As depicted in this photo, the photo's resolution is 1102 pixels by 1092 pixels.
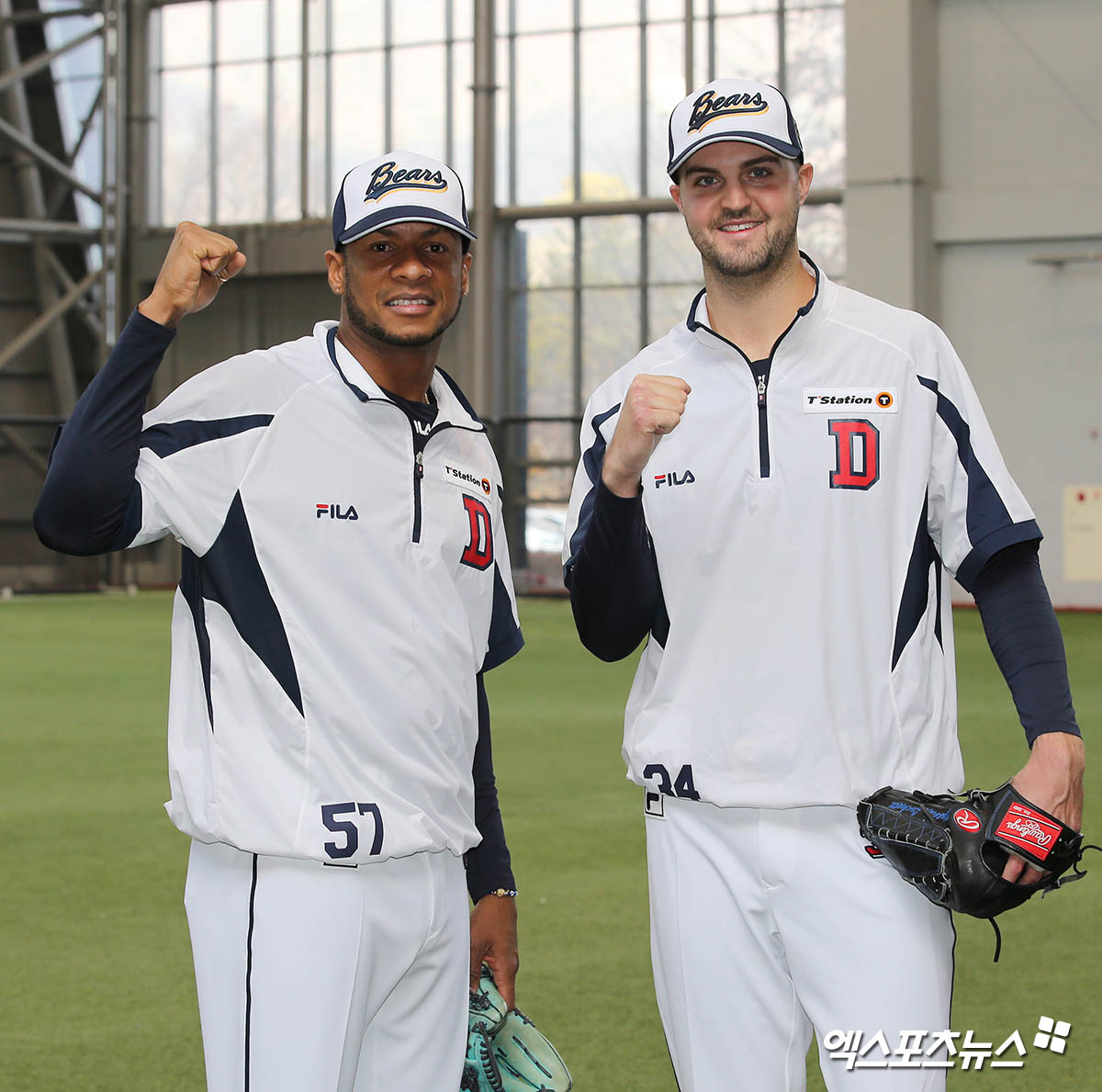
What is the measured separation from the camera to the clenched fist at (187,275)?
258cm

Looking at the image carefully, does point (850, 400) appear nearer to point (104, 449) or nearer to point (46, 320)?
point (104, 449)

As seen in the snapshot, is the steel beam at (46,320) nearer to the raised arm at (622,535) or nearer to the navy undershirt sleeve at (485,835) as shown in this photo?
the navy undershirt sleeve at (485,835)

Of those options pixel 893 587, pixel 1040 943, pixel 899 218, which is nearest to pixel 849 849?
pixel 893 587

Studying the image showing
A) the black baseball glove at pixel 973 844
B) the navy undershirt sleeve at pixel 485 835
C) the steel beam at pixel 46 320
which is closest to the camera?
the black baseball glove at pixel 973 844

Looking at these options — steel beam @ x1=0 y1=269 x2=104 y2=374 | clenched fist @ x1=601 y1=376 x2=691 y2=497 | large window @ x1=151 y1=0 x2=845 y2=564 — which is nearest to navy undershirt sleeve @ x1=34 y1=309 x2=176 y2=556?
clenched fist @ x1=601 y1=376 x2=691 y2=497

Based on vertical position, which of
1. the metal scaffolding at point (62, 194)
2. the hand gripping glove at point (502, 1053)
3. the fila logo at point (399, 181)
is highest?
the metal scaffolding at point (62, 194)

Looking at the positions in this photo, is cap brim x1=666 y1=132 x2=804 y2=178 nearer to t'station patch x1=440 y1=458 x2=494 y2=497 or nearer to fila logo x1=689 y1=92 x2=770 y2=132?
fila logo x1=689 y1=92 x2=770 y2=132

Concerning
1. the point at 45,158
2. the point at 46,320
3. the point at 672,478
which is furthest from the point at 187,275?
the point at 45,158

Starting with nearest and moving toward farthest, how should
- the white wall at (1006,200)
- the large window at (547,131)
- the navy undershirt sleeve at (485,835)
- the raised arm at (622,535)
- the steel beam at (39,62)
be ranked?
the raised arm at (622,535) → the navy undershirt sleeve at (485,835) → the white wall at (1006,200) → the large window at (547,131) → the steel beam at (39,62)

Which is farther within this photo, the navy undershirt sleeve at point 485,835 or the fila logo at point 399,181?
the navy undershirt sleeve at point 485,835

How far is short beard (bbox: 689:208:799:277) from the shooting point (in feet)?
9.18

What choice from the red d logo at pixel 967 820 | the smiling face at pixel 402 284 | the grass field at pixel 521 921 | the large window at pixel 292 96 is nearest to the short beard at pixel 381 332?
the smiling face at pixel 402 284

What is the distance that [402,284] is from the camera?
2770 millimetres

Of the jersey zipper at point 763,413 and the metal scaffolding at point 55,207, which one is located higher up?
the metal scaffolding at point 55,207
